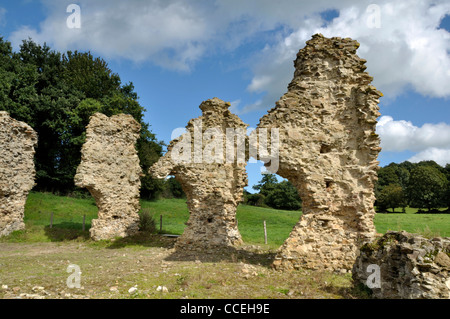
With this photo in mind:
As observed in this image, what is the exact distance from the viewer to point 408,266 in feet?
15.6

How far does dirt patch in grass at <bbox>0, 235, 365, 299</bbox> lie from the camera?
18.8ft

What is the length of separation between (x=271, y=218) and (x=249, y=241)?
10.6 metres

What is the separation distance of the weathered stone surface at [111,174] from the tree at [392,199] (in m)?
34.3

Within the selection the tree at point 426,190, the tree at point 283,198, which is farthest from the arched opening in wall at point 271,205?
the tree at point 426,190

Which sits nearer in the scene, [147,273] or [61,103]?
[147,273]

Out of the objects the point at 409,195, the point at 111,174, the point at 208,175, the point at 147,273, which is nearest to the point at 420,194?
the point at 409,195

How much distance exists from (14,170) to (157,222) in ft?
28.1

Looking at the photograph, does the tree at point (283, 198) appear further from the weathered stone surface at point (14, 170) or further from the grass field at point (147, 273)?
the weathered stone surface at point (14, 170)

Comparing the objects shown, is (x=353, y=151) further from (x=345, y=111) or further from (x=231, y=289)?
(x=231, y=289)

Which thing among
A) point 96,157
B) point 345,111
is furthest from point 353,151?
point 96,157

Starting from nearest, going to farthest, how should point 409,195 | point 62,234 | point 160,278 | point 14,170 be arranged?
point 160,278, point 62,234, point 14,170, point 409,195

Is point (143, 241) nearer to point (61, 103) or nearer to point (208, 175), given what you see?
point (208, 175)

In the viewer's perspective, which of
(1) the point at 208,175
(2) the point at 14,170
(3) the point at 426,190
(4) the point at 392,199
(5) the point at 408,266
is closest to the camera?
(5) the point at 408,266

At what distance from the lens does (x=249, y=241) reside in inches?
542
